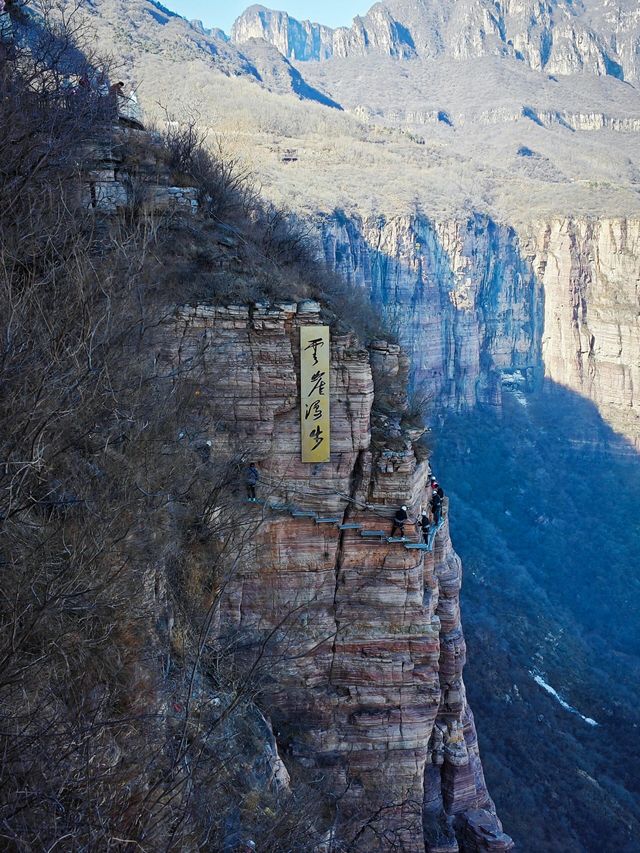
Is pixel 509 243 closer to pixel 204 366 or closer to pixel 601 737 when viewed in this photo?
Result: pixel 601 737

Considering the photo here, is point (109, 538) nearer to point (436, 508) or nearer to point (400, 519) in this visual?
point (400, 519)

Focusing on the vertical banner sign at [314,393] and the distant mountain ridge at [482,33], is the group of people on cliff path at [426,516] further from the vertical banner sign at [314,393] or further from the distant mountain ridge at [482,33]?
the distant mountain ridge at [482,33]

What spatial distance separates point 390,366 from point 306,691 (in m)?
6.02

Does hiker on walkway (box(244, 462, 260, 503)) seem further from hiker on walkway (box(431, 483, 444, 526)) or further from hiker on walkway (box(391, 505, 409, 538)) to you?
hiker on walkway (box(431, 483, 444, 526))

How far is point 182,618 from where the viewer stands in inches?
379

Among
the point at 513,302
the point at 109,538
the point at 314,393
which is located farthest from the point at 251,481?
the point at 513,302

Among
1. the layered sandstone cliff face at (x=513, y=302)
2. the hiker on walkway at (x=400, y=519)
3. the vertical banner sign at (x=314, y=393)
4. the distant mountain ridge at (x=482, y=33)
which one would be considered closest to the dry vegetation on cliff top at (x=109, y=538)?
the vertical banner sign at (x=314, y=393)

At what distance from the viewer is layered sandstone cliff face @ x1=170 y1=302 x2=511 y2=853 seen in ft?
39.7

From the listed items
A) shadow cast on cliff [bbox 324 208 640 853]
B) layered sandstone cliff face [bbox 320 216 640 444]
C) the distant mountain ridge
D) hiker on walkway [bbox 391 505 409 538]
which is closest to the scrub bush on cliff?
hiker on walkway [bbox 391 505 409 538]

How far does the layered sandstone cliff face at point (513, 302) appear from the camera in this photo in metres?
53.0

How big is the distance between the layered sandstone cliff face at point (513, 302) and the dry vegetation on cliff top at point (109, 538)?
1593 inches

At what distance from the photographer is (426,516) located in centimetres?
1354

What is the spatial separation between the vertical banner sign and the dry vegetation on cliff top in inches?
40.2

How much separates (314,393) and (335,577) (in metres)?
3.13
